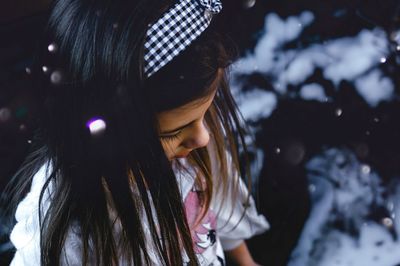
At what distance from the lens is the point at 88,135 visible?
67cm

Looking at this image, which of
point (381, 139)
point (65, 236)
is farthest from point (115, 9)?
point (381, 139)

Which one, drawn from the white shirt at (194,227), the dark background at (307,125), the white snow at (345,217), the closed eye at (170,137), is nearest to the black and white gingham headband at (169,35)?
the closed eye at (170,137)

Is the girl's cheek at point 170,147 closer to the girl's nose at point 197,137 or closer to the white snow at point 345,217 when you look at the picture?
the girl's nose at point 197,137

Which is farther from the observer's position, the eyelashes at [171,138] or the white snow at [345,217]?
the white snow at [345,217]

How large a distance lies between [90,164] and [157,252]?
8.2 inches

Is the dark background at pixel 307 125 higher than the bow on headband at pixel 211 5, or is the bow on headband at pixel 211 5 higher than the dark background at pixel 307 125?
the bow on headband at pixel 211 5

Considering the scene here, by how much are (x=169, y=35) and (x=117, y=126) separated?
0.14 m

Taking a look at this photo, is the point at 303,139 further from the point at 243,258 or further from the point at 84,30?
the point at 84,30

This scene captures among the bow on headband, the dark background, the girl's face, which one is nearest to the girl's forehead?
the girl's face

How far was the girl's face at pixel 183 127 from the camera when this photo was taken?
26.3 inches

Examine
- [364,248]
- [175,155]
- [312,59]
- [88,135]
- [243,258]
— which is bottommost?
[364,248]

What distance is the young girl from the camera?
24.2 inches

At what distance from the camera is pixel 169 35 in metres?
0.61

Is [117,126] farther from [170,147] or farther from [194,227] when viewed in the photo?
[194,227]
